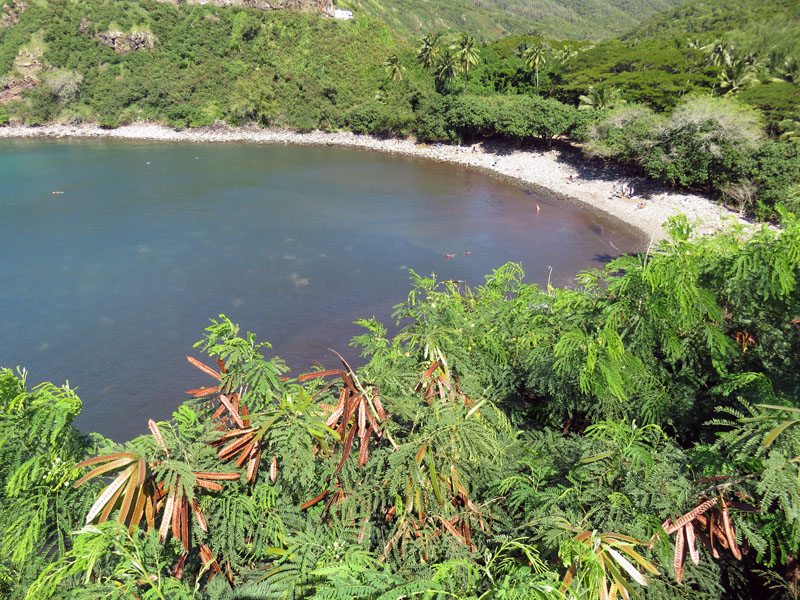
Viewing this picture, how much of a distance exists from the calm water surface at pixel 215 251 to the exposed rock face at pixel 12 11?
3434cm

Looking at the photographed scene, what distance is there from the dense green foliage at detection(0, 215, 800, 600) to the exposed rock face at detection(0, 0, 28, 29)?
8516cm

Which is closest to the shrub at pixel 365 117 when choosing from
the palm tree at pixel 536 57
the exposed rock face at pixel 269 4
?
the palm tree at pixel 536 57

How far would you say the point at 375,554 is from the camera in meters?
3.42

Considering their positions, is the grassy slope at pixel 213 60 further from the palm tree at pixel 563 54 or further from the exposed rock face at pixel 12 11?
the palm tree at pixel 563 54

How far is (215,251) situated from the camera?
26688 millimetres

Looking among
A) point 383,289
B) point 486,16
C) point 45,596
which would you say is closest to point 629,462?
point 45,596

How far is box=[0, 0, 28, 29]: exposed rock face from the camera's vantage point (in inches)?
2458

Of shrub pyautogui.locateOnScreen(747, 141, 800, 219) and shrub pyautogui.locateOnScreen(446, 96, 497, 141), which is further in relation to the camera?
shrub pyautogui.locateOnScreen(446, 96, 497, 141)

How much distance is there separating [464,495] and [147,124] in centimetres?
6482

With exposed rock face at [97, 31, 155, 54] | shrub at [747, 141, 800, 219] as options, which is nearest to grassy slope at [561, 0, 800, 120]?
shrub at [747, 141, 800, 219]

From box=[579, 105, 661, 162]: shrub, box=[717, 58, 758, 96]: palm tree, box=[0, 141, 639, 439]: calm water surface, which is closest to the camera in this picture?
box=[0, 141, 639, 439]: calm water surface

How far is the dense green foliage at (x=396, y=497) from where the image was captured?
2938mm

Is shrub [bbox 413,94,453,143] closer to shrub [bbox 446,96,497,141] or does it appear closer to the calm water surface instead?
shrub [bbox 446,96,497,141]

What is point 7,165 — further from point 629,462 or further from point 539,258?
point 629,462
